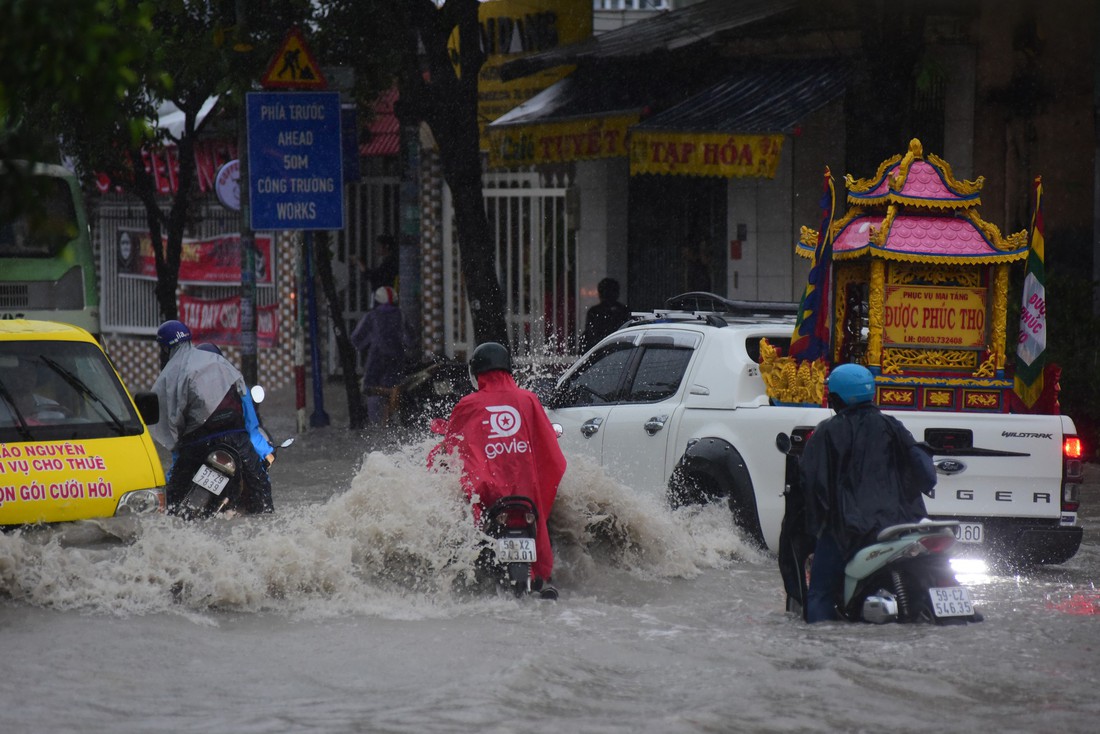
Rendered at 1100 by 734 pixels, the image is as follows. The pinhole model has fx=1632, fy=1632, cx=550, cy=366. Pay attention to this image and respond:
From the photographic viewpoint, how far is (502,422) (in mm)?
8141

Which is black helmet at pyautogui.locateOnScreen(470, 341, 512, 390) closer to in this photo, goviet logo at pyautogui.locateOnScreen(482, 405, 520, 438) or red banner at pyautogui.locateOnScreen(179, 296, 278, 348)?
goviet logo at pyautogui.locateOnScreen(482, 405, 520, 438)

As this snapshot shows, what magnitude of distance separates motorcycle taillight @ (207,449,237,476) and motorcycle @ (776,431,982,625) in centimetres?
432

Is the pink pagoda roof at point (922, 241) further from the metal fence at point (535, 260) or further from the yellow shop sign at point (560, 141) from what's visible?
the metal fence at point (535, 260)

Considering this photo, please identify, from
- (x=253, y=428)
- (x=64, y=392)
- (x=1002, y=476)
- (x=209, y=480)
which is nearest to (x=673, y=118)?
(x=253, y=428)

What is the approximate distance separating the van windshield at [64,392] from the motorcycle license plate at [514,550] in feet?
7.75

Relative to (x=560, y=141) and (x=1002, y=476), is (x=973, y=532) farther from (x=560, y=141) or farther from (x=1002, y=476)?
(x=560, y=141)

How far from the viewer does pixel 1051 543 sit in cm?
900

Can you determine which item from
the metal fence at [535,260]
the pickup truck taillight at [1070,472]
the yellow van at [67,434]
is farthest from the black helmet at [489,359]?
the metal fence at [535,260]

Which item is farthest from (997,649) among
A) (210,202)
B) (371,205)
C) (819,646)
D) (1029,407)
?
(210,202)

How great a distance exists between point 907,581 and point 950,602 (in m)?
0.20

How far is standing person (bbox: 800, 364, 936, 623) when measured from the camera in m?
7.09

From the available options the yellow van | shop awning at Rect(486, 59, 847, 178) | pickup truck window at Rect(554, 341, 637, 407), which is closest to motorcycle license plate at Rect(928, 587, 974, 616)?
pickup truck window at Rect(554, 341, 637, 407)

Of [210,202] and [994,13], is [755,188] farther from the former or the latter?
[210,202]

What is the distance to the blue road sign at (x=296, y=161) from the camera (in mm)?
16109
